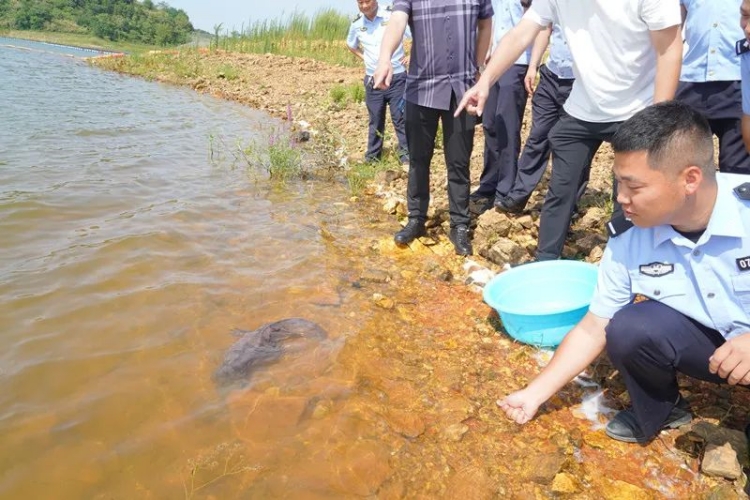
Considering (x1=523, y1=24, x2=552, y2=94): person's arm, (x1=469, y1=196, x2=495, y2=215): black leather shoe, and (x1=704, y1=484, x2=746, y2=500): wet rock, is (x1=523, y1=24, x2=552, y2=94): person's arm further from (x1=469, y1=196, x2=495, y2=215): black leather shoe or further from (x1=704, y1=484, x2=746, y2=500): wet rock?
(x1=704, y1=484, x2=746, y2=500): wet rock

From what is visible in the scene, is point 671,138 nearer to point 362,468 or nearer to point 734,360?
point 734,360

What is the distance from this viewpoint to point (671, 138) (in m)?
1.55

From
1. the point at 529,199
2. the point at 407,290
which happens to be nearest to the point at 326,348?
the point at 407,290

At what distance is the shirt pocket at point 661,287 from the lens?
5.82 ft

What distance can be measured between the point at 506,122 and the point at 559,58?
58cm

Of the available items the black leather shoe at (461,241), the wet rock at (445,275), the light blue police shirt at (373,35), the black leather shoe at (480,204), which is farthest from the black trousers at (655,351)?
the light blue police shirt at (373,35)

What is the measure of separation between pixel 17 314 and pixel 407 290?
2.08 m

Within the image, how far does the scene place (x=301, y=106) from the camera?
9.27 m

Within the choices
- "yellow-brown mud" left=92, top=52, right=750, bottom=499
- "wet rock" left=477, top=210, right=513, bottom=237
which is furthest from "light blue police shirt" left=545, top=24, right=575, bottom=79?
"yellow-brown mud" left=92, top=52, right=750, bottom=499

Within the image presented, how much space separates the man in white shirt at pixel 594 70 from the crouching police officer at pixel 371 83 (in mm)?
2450

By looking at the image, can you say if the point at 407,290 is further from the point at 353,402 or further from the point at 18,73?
the point at 18,73

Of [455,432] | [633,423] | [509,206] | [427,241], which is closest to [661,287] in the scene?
[633,423]

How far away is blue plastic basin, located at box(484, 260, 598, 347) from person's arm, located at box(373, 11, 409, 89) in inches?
53.3

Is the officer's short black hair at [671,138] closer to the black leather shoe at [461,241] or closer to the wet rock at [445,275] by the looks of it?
the wet rock at [445,275]
